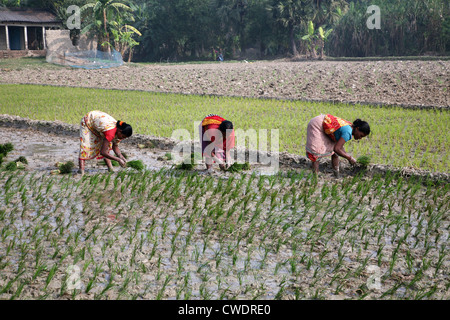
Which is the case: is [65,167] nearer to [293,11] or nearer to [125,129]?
Answer: [125,129]

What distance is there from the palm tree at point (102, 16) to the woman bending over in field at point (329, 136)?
63.3ft

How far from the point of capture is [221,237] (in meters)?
3.95

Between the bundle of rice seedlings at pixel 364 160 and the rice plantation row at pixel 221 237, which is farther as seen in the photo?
the bundle of rice seedlings at pixel 364 160

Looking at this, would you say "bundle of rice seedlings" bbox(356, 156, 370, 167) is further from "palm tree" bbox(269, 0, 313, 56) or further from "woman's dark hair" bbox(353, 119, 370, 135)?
"palm tree" bbox(269, 0, 313, 56)

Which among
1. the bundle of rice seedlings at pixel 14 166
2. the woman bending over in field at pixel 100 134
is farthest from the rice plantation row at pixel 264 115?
the bundle of rice seedlings at pixel 14 166

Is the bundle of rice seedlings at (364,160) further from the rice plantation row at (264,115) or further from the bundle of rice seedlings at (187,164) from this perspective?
the bundle of rice seedlings at (187,164)

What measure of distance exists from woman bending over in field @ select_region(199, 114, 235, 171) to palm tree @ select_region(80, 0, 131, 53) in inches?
744

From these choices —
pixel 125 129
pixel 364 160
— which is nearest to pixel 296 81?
pixel 364 160

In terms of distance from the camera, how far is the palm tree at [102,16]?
23.3m

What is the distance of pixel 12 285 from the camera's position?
303 centimetres

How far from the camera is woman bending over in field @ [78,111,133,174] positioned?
541 centimetres

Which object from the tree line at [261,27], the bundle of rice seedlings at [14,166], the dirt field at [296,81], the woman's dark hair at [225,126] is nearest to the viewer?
the woman's dark hair at [225,126]

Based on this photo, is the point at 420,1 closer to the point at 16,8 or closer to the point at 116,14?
the point at 116,14

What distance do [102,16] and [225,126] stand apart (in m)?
→ 21.1
